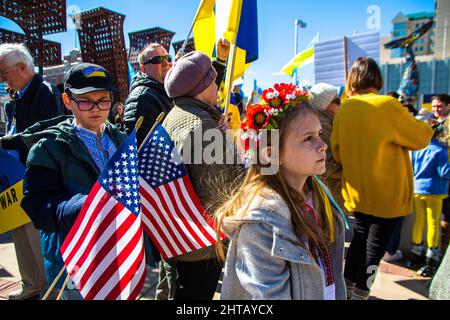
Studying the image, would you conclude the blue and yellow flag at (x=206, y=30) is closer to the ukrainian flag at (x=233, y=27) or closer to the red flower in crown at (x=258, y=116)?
the ukrainian flag at (x=233, y=27)

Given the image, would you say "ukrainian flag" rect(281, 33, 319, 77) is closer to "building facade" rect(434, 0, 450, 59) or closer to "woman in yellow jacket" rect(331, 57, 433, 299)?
"woman in yellow jacket" rect(331, 57, 433, 299)

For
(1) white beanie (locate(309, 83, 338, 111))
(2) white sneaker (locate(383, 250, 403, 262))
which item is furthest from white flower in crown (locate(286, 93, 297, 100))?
(2) white sneaker (locate(383, 250, 403, 262))

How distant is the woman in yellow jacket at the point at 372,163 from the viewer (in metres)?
2.50

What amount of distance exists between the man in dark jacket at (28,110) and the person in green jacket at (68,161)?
123 cm

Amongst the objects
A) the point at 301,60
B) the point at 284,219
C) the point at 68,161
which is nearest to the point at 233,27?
the point at 68,161

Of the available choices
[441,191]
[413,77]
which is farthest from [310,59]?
[441,191]

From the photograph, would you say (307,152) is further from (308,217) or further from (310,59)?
(310,59)

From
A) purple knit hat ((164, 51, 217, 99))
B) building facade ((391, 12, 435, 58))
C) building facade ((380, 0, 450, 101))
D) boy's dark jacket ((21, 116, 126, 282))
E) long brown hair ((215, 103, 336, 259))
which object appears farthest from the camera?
building facade ((391, 12, 435, 58))

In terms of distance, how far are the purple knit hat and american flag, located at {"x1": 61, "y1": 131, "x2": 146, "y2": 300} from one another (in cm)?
77

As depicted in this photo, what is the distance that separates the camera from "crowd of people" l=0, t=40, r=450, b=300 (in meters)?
1.35

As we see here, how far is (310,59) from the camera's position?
6.34 meters

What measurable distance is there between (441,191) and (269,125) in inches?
124

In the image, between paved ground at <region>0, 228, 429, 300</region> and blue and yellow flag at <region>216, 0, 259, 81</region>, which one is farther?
paved ground at <region>0, 228, 429, 300</region>

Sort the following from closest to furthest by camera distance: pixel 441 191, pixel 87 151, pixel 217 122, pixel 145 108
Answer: pixel 87 151 → pixel 217 122 → pixel 145 108 → pixel 441 191
